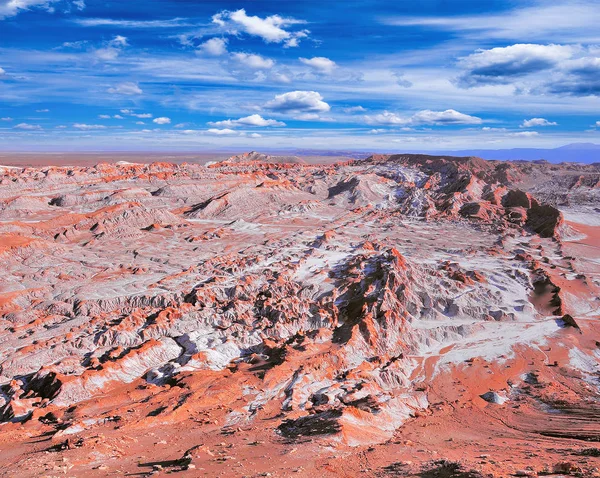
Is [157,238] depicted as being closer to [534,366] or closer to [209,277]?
[209,277]

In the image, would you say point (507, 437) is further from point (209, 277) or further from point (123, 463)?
point (209, 277)

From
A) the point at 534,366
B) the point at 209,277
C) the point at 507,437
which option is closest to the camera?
the point at 507,437

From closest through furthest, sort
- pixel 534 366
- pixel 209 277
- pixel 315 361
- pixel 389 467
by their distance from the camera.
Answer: pixel 389 467, pixel 315 361, pixel 534 366, pixel 209 277

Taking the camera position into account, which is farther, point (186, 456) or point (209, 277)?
point (209, 277)

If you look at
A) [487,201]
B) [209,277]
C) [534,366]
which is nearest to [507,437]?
[534,366]

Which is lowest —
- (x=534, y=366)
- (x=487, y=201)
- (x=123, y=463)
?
(x=534, y=366)

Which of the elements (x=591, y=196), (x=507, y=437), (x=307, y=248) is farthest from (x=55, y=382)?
(x=591, y=196)

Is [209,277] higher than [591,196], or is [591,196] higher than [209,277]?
[591,196]
